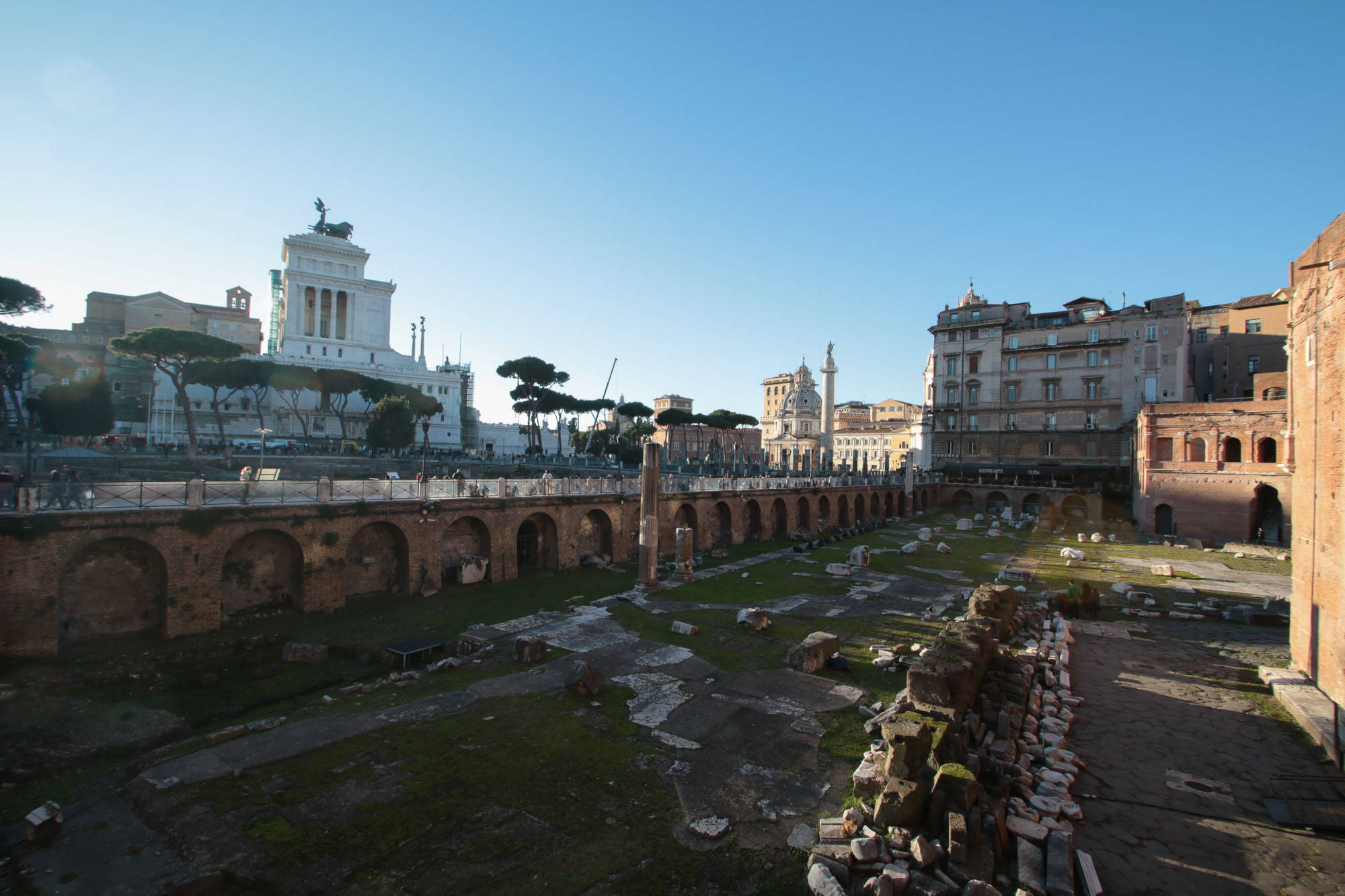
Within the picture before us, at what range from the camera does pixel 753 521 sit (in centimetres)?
3534

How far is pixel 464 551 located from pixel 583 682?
11.4 m

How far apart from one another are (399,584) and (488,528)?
3.29 meters

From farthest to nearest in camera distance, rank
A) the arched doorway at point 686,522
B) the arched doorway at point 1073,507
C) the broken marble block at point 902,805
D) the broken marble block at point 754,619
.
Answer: the arched doorway at point 1073,507
the arched doorway at point 686,522
the broken marble block at point 754,619
the broken marble block at point 902,805

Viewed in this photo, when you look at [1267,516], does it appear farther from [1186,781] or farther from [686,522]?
[1186,781]

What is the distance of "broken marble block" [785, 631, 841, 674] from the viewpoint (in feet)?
43.8

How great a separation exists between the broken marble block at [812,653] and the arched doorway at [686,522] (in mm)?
14994

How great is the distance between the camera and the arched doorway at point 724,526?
1277 inches

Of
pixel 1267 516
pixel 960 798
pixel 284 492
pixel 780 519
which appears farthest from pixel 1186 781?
pixel 1267 516

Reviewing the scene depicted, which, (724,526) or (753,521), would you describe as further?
(753,521)

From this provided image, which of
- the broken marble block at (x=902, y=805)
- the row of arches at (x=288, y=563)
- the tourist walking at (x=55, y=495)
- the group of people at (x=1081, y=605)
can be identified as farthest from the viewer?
the group of people at (x=1081, y=605)

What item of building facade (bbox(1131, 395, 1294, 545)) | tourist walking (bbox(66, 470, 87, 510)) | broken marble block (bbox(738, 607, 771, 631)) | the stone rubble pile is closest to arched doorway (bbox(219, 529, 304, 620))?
tourist walking (bbox(66, 470, 87, 510))

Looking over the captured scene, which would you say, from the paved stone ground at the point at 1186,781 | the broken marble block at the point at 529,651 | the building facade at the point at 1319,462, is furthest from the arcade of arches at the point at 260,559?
the building facade at the point at 1319,462

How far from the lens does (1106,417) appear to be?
172ft

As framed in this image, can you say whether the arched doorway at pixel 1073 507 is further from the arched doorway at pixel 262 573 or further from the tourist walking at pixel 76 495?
the tourist walking at pixel 76 495
